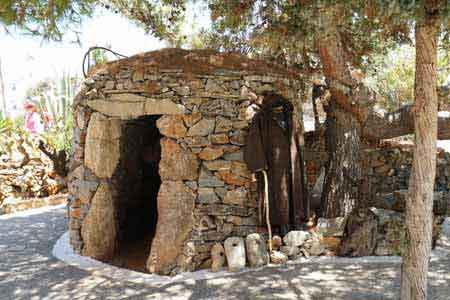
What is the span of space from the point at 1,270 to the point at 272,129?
12.5ft

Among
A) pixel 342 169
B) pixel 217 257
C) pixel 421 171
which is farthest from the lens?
pixel 342 169

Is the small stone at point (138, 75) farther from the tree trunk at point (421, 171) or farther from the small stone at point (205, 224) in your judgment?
the tree trunk at point (421, 171)

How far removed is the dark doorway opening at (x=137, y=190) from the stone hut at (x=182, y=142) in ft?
1.44

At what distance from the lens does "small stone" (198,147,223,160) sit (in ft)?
15.2

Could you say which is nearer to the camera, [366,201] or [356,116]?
[356,116]

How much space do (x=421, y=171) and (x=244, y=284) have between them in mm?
2017

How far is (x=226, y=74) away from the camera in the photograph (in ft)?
15.5

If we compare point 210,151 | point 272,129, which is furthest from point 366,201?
point 210,151

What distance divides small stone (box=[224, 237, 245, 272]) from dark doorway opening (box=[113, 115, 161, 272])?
4.81ft

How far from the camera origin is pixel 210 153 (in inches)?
183

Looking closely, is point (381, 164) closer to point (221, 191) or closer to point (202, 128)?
point (221, 191)

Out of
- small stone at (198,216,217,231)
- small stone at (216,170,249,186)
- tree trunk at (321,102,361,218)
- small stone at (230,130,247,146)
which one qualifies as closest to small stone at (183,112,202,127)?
small stone at (230,130,247,146)

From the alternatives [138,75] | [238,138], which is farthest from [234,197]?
[138,75]

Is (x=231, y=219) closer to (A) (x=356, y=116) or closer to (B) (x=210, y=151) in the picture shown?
(B) (x=210, y=151)
